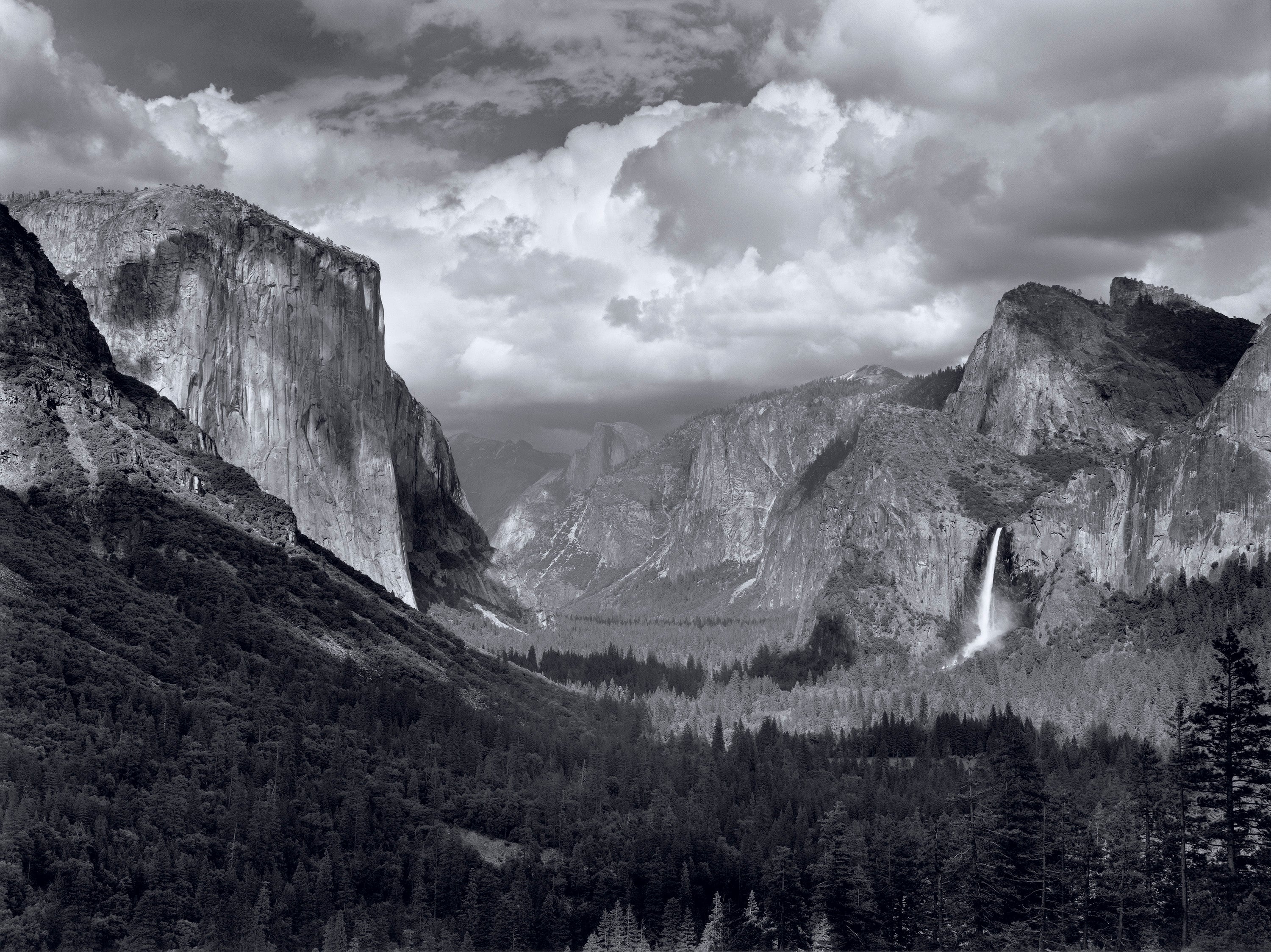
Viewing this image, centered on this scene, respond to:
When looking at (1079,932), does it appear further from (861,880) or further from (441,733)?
(441,733)

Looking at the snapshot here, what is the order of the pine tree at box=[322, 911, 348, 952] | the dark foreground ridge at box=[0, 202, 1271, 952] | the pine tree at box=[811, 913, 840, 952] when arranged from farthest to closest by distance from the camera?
the pine tree at box=[322, 911, 348, 952], the pine tree at box=[811, 913, 840, 952], the dark foreground ridge at box=[0, 202, 1271, 952]

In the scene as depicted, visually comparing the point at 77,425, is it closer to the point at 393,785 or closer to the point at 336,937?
the point at 393,785

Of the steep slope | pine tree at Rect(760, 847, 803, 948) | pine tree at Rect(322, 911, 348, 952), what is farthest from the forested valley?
the steep slope

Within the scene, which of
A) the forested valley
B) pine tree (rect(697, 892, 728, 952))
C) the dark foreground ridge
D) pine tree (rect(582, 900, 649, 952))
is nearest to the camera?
the forested valley

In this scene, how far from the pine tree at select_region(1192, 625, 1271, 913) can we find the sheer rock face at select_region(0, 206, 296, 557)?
106 meters

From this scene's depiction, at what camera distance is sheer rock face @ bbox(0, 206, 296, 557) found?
5881 inches

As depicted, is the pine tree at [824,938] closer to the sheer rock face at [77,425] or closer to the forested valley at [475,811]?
the forested valley at [475,811]

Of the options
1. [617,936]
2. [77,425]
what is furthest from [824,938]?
[77,425]

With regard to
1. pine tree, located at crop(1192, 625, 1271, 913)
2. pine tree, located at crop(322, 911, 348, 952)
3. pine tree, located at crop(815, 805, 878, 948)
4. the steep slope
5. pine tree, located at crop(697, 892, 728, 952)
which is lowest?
pine tree, located at crop(322, 911, 348, 952)

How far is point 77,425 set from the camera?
6220 inches

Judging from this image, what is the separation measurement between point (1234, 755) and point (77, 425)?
121 metres

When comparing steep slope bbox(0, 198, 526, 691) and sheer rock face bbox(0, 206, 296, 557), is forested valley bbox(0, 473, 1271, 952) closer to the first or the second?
steep slope bbox(0, 198, 526, 691)

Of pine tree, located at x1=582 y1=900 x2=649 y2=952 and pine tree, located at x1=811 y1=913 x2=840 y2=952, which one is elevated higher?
pine tree, located at x1=811 y1=913 x2=840 y2=952

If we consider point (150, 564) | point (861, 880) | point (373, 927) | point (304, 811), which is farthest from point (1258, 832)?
point (150, 564)
